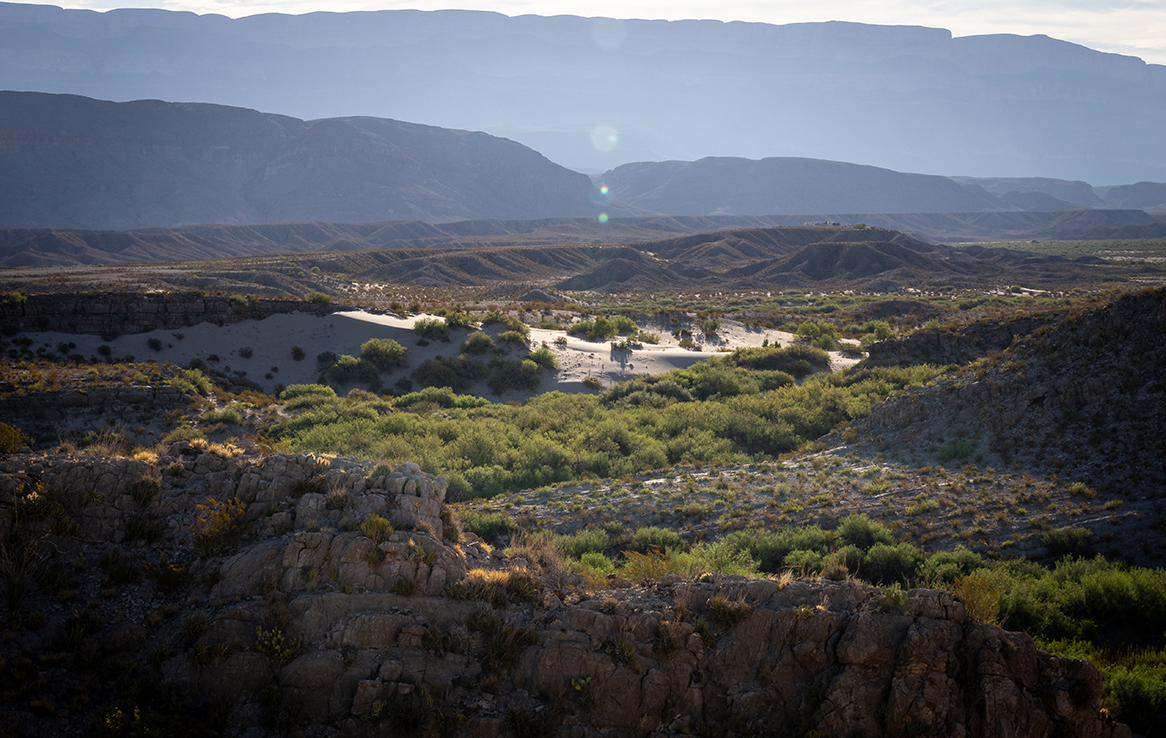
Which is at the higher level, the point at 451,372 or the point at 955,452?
the point at 955,452

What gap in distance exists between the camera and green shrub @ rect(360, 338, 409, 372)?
27.7m

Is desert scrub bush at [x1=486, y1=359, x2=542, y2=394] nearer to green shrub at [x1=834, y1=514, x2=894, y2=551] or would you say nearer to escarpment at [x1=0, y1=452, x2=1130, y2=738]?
green shrub at [x1=834, y1=514, x2=894, y2=551]

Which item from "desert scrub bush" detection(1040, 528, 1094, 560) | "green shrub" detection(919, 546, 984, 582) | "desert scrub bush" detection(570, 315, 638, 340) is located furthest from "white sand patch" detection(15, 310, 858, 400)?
"desert scrub bush" detection(1040, 528, 1094, 560)

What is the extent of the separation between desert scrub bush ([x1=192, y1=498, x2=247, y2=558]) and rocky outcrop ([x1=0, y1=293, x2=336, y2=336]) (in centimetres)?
2434

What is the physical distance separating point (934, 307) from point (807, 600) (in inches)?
1994

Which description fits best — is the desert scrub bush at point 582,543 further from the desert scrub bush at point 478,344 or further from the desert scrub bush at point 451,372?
the desert scrub bush at point 478,344

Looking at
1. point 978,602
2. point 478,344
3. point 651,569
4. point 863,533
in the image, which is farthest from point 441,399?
point 978,602

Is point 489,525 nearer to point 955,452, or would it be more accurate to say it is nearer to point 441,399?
point 955,452

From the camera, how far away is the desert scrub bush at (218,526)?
665 centimetres

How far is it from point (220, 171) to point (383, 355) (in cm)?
17382

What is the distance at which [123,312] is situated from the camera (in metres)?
26.4

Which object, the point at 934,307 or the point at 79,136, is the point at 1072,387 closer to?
the point at 934,307

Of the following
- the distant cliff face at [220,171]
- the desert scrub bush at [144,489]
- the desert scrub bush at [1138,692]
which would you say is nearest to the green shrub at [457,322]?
the desert scrub bush at [144,489]

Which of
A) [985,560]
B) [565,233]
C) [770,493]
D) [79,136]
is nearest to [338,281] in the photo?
[770,493]
